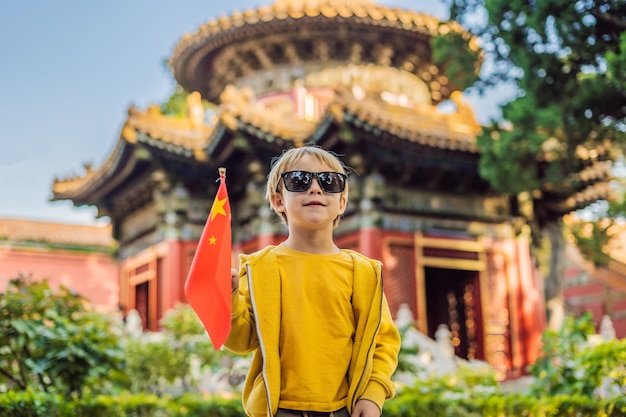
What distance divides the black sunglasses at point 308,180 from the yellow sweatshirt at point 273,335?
25 centimetres

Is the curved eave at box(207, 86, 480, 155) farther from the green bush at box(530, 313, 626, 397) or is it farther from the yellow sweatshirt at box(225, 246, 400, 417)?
the yellow sweatshirt at box(225, 246, 400, 417)

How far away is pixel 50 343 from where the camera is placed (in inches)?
217

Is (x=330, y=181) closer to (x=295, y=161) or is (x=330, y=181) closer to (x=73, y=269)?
(x=295, y=161)

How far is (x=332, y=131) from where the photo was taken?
1020 centimetres

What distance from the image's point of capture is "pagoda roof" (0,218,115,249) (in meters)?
17.3

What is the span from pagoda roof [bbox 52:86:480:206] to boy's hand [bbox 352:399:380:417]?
7464mm

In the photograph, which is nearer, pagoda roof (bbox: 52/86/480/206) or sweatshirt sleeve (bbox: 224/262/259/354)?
sweatshirt sleeve (bbox: 224/262/259/354)

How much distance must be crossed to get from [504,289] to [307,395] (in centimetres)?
969

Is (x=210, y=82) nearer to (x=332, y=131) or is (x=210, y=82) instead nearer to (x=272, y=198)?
(x=332, y=131)

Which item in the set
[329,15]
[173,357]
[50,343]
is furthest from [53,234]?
[50,343]

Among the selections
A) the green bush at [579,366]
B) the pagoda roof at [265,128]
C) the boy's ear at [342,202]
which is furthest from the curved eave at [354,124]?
the boy's ear at [342,202]

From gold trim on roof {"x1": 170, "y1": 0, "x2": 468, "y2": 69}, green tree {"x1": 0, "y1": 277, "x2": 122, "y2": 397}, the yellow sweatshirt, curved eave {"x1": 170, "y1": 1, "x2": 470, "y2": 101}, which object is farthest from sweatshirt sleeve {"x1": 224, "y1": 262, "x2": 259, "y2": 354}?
gold trim on roof {"x1": 170, "y1": 0, "x2": 468, "y2": 69}

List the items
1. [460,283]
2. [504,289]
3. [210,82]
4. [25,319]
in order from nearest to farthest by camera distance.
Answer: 1. [25,319]
2. [504,289]
3. [460,283]
4. [210,82]

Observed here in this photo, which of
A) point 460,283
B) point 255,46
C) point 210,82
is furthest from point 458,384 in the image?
point 210,82
